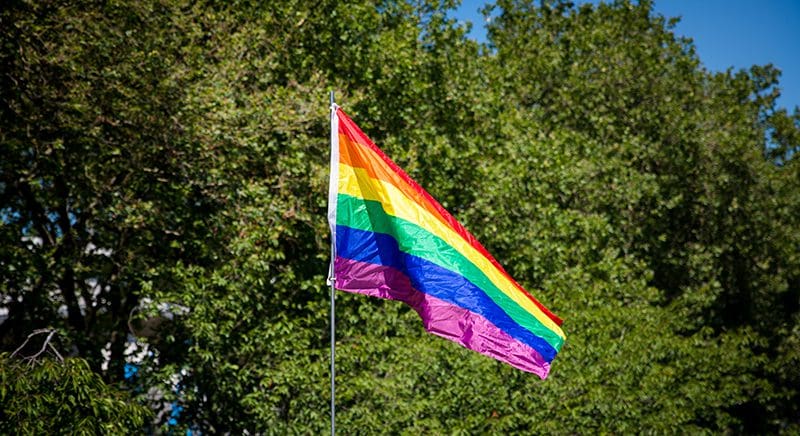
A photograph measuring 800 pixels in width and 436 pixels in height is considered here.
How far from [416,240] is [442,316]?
22.5 inches

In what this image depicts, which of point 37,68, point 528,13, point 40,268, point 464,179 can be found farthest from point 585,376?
point 528,13

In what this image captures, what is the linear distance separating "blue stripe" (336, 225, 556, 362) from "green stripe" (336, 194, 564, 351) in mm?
38

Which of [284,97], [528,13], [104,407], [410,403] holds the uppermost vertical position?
[528,13]

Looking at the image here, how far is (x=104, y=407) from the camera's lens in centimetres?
639

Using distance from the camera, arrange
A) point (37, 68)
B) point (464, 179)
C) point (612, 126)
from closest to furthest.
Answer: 1. point (37, 68)
2. point (464, 179)
3. point (612, 126)

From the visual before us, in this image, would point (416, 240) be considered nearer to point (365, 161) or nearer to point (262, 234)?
point (365, 161)

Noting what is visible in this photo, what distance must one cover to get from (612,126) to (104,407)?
13.1m

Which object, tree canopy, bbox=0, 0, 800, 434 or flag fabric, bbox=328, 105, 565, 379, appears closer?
flag fabric, bbox=328, 105, 565, 379

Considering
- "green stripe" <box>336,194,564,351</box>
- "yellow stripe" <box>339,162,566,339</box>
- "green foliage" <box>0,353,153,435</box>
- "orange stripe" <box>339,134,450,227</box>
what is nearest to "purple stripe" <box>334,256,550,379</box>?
"green stripe" <box>336,194,564,351</box>

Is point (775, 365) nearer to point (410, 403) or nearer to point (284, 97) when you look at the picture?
point (410, 403)

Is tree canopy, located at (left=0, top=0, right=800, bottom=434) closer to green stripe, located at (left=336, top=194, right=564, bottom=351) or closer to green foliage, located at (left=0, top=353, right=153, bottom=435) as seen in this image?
green foliage, located at (left=0, top=353, right=153, bottom=435)

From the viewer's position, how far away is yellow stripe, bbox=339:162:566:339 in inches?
225

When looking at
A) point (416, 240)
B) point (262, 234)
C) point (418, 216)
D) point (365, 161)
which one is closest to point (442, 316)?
point (416, 240)

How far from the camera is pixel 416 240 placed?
570cm
